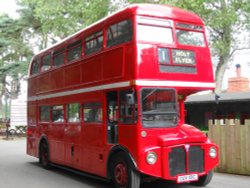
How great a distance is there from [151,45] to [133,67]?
669mm

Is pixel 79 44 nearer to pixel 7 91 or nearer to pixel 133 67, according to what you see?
pixel 133 67

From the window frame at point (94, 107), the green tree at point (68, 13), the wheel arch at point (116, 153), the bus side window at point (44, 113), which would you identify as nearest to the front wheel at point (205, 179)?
the wheel arch at point (116, 153)

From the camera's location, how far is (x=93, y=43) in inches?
463

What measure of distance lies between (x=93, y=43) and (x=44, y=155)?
5.46 meters

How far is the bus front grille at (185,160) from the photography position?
31.1ft

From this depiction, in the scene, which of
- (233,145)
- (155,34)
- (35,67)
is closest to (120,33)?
(155,34)

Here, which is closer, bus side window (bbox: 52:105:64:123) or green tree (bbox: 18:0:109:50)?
bus side window (bbox: 52:105:64:123)

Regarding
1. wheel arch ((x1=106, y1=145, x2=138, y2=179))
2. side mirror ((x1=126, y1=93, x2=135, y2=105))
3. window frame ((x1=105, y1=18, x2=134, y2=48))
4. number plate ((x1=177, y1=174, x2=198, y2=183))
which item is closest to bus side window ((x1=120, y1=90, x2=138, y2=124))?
side mirror ((x1=126, y1=93, x2=135, y2=105))

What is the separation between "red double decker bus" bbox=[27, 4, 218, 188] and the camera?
9500mm

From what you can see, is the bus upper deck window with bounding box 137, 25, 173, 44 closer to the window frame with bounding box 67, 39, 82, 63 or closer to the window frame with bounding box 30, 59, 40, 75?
the window frame with bounding box 67, 39, 82, 63

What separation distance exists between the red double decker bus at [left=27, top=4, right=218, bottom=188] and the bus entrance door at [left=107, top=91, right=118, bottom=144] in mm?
24

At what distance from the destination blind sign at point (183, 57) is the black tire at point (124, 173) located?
2.44 meters

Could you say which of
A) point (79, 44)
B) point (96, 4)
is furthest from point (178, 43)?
point (96, 4)

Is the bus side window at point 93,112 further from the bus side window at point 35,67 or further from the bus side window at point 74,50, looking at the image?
the bus side window at point 35,67
